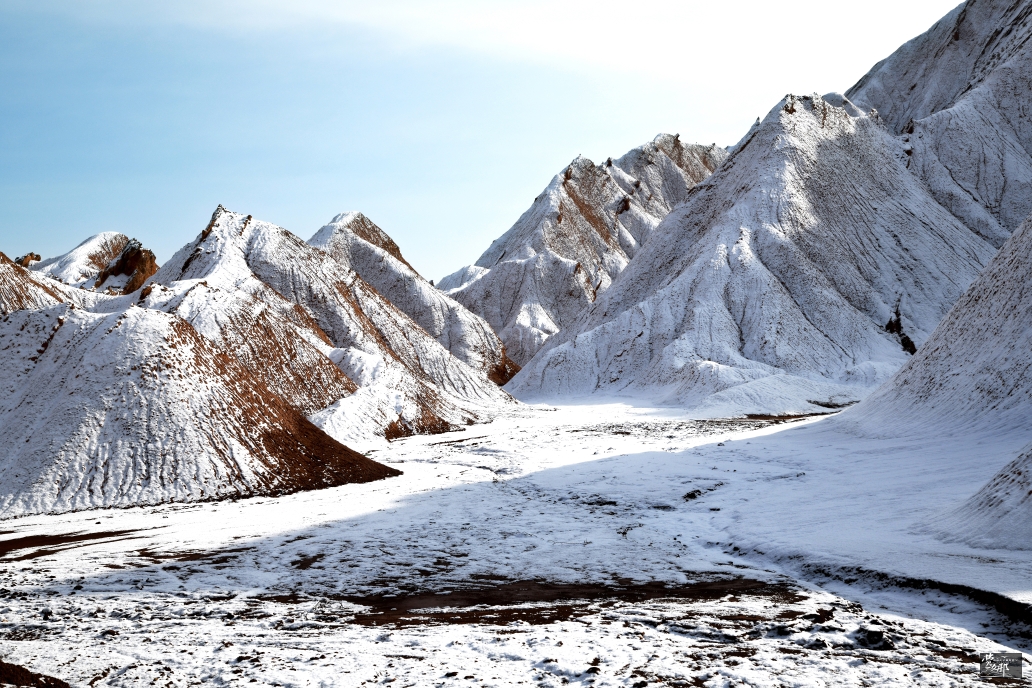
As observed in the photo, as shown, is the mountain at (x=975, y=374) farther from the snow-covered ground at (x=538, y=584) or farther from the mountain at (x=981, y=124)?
the mountain at (x=981, y=124)

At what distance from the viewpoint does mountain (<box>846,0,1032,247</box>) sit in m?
64.0

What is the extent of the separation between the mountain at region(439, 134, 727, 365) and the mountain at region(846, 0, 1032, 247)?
32041 mm

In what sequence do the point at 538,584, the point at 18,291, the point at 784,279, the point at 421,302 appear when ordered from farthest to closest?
the point at 421,302, the point at 784,279, the point at 18,291, the point at 538,584

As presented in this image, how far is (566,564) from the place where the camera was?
966 cm

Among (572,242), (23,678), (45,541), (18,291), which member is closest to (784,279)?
(572,242)

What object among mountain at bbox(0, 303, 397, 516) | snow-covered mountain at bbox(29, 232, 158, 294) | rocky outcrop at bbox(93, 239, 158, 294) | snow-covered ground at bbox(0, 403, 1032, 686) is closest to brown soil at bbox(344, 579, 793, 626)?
snow-covered ground at bbox(0, 403, 1032, 686)

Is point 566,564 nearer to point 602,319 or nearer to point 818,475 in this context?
point 818,475

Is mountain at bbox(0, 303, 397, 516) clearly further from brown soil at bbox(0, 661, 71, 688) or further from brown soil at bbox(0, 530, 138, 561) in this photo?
brown soil at bbox(0, 661, 71, 688)

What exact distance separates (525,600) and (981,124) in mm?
77905

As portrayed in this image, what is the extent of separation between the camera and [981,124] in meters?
67.8

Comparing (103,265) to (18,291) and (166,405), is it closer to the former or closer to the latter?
(18,291)

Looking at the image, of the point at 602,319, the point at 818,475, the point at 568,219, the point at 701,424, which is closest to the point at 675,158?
the point at 568,219

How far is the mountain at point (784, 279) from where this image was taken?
46562mm

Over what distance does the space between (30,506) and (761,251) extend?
50208 mm
